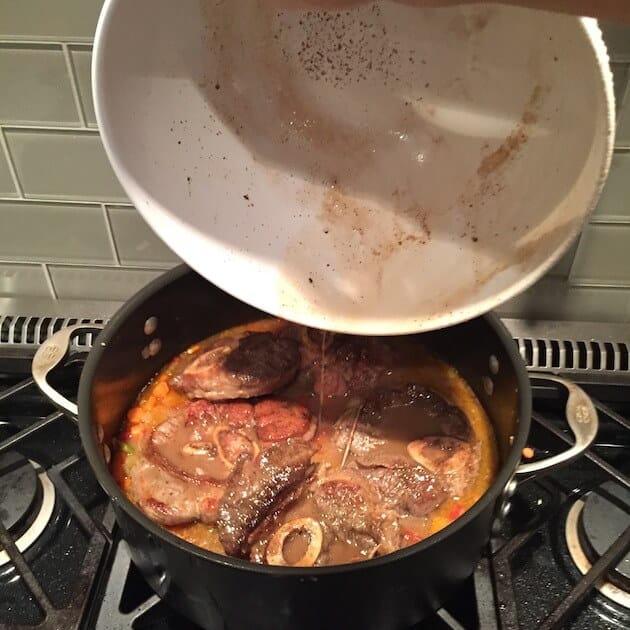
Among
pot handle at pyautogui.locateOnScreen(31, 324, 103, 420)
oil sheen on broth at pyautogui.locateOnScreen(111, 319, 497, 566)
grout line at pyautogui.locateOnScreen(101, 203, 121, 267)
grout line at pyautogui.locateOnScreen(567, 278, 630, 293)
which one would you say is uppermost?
grout line at pyautogui.locateOnScreen(101, 203, 121, 267)

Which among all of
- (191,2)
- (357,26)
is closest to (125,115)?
(191,2)

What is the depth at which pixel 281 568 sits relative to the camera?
26.0 inches

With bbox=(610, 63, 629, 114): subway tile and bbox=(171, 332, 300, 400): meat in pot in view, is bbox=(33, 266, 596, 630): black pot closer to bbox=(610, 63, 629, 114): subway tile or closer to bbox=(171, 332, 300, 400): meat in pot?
bbox=(171, 332, 300, 400): meat in pot

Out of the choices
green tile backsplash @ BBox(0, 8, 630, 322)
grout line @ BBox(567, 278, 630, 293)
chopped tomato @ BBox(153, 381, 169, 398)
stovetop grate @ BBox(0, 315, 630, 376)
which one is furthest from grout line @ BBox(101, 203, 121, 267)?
grout line @ BBox(567, 278, 630, 293)

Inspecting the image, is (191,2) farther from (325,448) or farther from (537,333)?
(537,333)

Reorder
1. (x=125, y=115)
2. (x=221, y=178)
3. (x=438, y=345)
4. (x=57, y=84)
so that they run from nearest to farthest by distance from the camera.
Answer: (x=125, y=115), (x=221, y=178), (x=57, y=84), (x=438, y=345)

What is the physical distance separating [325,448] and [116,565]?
0.31 metres

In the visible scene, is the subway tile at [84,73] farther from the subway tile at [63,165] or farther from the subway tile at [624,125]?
the subway tile at [624,125]

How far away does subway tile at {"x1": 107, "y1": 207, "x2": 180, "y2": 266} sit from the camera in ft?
3.57

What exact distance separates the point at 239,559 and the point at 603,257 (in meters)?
0.71

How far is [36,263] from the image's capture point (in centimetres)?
116

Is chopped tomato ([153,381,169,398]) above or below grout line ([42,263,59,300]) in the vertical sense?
below

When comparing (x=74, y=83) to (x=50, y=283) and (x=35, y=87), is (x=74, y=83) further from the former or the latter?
(x=50, y=283)

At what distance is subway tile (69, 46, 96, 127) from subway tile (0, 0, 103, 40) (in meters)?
0.02
